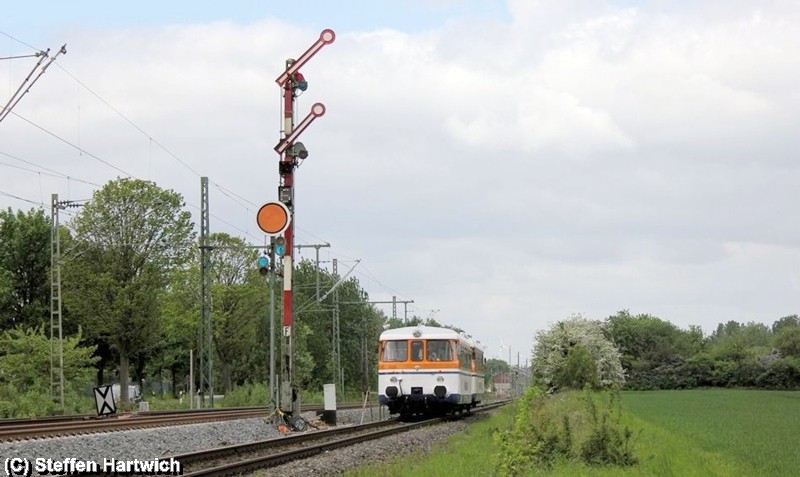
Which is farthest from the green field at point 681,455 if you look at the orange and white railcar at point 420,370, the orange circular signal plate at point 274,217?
the orange circular signal plate at point 274,217

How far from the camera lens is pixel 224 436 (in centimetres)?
2197

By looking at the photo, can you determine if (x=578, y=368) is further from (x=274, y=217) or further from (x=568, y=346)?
(x=274, y=217)

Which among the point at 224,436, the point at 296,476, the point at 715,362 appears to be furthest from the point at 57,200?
the point at 715,362

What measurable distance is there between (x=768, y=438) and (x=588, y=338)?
83.1ft

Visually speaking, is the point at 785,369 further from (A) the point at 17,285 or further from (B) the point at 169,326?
(A) the point at 17,285

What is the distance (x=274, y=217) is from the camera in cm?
2588

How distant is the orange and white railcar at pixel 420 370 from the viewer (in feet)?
102

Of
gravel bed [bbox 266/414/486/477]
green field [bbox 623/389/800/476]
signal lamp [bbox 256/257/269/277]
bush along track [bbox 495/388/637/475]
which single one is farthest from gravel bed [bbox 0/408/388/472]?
green field [bbox 623/389/800/476]

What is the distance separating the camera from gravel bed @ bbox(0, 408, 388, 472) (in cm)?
1551

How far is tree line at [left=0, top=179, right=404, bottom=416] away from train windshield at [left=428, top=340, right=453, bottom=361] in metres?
15.1

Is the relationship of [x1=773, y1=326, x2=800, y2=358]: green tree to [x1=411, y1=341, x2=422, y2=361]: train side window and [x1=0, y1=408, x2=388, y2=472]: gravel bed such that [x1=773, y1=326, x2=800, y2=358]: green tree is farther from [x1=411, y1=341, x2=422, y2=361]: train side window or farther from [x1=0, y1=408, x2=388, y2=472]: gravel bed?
[x1=0, y1=408, x2=388, y2=472]: gravel bed

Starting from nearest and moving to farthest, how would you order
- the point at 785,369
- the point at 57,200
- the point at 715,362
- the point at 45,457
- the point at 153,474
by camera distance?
the point at 153,474, the point at 45,457, the point at 57,200, the point at 785,369, the point at 715,362

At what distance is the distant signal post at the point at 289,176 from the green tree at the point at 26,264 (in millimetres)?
40867

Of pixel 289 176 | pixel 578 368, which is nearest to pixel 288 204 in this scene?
pixel 289 176
